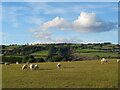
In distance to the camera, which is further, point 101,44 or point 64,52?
point 101,44

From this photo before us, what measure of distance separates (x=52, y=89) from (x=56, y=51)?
5201 inches

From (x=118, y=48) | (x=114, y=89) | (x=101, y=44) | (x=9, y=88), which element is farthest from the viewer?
(x=101, y=44)

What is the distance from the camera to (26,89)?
1769 cm

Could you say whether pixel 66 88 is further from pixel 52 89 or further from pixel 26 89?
pixel 26 89

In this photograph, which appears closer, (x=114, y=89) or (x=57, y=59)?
(x=114, y=89)

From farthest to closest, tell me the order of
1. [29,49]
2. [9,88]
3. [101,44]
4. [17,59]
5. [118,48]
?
1. [101,44]
2. [29,49]
3. [118,48]
4. [17,59]
5. [9,88]

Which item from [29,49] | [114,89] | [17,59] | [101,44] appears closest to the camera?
[114,89]

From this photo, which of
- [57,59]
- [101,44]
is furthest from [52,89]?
[101,44]

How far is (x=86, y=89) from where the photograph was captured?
55.8ft

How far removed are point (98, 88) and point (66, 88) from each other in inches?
111

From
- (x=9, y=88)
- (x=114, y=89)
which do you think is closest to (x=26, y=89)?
(x=9, y=88)

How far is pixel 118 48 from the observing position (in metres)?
141

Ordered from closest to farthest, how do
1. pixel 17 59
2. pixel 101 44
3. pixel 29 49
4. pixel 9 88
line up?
pixel 9 88
pixel 17 59
pixel 29 49
pixel 101 44

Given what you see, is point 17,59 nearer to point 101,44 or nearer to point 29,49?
point 29,49
